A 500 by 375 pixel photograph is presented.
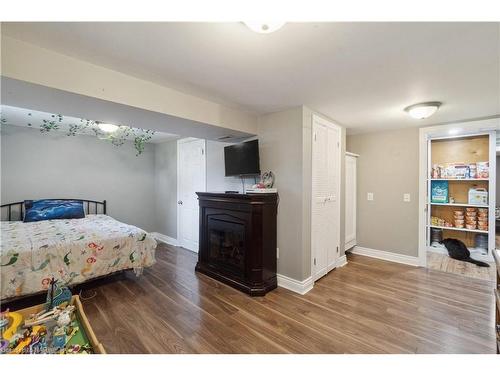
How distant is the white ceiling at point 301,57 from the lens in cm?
126

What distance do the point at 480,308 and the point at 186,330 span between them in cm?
299

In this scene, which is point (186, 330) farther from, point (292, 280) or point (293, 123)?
point (293, 123)

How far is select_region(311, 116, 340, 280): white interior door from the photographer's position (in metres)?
2.74

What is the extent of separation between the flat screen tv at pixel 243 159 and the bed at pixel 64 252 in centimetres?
157

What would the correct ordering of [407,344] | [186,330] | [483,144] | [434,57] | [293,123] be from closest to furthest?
1. [434,57]
2. [407,344]
3. [186,330]
4. [293,123]
5. [483,144]

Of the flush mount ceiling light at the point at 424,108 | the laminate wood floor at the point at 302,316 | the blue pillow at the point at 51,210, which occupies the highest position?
the flush mount ceiling light at the point at 424,108

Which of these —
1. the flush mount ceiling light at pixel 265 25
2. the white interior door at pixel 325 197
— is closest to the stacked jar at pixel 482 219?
the white interior door at pixel 325 197

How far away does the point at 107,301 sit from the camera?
2352 millimetres

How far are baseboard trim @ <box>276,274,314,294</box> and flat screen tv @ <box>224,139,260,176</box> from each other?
1.41m

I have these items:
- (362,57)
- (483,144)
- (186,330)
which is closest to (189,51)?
(362,57)

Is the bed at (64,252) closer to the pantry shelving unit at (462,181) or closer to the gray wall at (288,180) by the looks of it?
the gray wall at (288,180)

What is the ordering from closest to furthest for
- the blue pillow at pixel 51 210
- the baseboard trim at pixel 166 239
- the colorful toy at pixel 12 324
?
the colorful toy at pixel 12 324
the blue pillow at pixel 51 210
the baseboard trim at pixel 166 239

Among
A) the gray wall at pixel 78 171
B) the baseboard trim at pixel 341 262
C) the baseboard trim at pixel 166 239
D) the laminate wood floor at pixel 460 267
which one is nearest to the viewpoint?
the laminate wood floor at pixel 460 267
